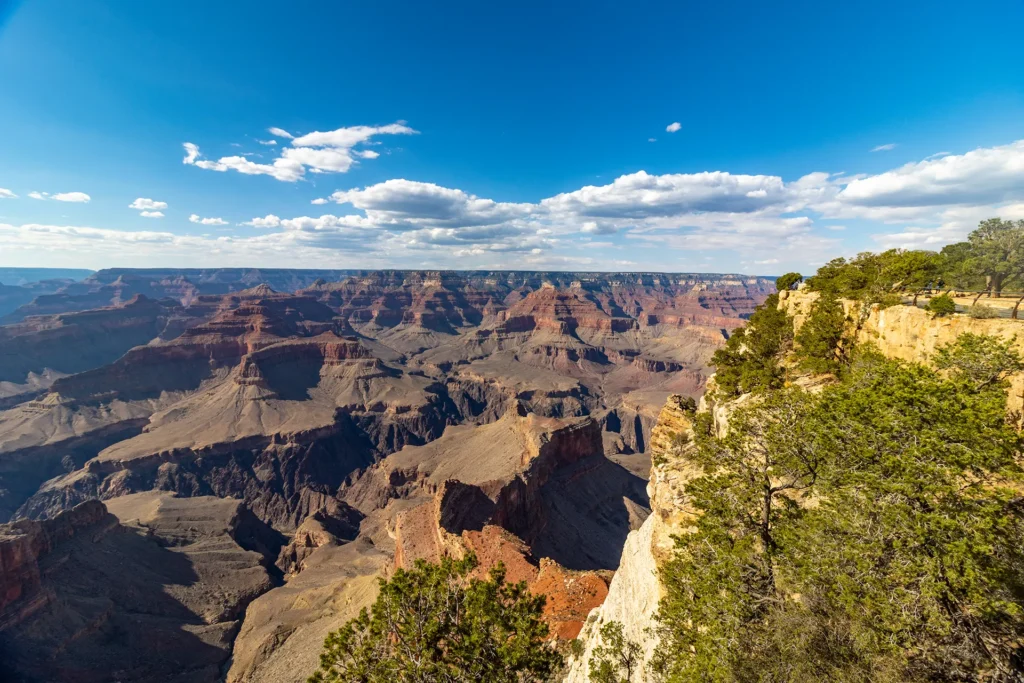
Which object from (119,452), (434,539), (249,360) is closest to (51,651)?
(434,539)

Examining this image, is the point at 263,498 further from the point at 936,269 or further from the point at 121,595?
the point at 936,269

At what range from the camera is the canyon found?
162 feet

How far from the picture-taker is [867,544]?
11.1 m

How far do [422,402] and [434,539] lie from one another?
375ft

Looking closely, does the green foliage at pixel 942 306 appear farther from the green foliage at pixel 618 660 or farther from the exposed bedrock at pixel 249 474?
the exposed bedrock at pixel 249 474

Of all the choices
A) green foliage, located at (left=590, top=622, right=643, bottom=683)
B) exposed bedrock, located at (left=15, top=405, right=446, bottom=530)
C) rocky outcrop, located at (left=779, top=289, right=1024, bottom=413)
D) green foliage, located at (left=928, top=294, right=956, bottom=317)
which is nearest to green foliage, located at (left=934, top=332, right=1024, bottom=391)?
rocky outcrop, located at (left=779, top=289, right=1024, bottom=413)

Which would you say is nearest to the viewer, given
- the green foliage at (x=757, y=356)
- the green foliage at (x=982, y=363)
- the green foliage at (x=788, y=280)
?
the green foliage at (x=982, y=363)

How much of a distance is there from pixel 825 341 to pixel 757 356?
6.66 metres

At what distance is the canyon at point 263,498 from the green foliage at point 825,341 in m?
11.1

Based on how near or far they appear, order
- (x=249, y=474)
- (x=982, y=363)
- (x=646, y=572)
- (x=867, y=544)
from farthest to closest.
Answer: (x=249, y=474)
(x=646, y=572)
(x=982, y=363)
(x=867, y=544)

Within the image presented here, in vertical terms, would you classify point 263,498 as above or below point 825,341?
below

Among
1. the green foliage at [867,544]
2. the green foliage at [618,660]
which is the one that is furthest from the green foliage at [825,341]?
the green foliage at [618,660]

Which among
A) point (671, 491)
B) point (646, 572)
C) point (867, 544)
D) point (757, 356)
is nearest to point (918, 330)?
point (757, 356)

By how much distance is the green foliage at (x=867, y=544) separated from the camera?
390 inches
